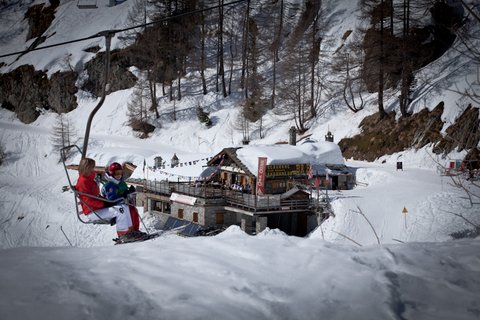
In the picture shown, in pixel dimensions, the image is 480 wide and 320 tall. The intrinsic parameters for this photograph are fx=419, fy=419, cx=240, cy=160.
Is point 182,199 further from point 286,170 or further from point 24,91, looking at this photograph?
point 24,91

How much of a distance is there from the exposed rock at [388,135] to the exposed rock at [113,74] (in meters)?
31.4

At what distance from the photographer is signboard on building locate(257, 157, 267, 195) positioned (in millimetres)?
24109

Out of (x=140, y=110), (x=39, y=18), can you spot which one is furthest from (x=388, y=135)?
(x=39, y=18)

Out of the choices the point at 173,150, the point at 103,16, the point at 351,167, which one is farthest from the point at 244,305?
the point at 103,16

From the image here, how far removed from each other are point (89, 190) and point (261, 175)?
1805 cm

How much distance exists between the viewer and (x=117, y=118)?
1955 inches

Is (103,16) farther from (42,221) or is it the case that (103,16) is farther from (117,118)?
(42,221)

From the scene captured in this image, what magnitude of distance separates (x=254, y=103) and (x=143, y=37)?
69.0ft

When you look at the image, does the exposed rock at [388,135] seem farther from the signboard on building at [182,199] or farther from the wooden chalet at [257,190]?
the signboard on building at [182,199]

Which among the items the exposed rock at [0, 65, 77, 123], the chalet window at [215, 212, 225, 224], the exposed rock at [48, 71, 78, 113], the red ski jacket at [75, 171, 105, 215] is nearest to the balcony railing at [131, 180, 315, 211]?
the chalet window at [215, 212, 225, 224]

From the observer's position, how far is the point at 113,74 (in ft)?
177

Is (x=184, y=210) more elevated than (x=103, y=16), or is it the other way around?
(x=103, y=16)

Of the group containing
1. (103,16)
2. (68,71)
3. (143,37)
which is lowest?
(68,71)

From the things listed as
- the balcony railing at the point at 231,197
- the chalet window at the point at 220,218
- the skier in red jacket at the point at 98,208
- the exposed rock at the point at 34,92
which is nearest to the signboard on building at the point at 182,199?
the balcony railing at the point at 231,197
